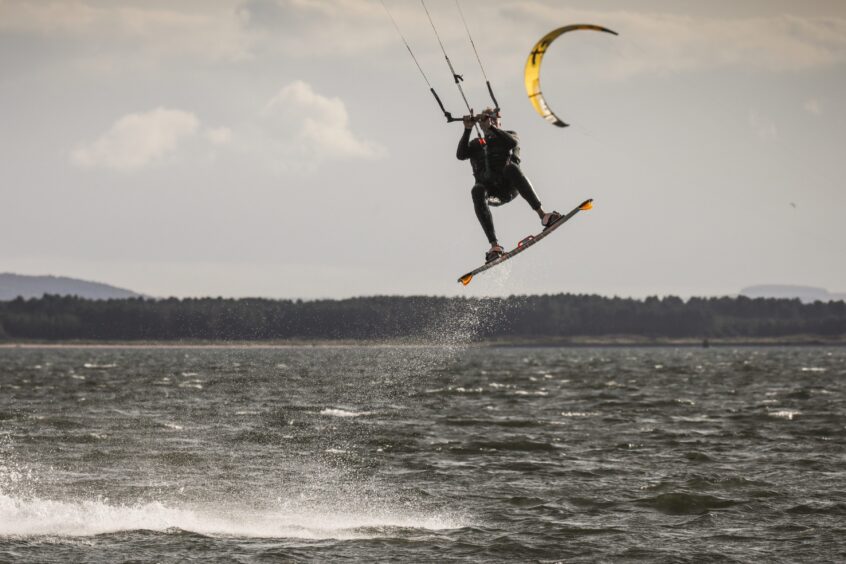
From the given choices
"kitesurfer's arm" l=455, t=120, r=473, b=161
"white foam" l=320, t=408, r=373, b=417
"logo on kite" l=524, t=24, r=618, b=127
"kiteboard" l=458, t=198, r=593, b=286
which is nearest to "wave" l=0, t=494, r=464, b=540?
"kiteboard" l=458, t=198, r=593, b=286

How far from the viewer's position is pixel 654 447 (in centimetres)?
3519

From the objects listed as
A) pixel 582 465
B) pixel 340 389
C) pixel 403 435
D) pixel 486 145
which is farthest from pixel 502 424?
pixel 340 389

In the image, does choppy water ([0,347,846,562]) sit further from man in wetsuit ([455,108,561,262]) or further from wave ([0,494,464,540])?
man in wetsuit ([455,108,561,262])

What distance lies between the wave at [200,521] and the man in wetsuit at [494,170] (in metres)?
6.12

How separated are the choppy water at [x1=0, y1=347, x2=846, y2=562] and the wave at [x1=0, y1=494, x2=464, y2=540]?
6 centimetres

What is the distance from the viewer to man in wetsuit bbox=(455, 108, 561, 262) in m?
18.9

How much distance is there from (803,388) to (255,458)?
49830 millimetres

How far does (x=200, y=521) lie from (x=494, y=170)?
9065 mm

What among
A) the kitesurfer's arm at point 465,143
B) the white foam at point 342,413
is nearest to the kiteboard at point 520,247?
the kitesurfer's arm at point 465,143

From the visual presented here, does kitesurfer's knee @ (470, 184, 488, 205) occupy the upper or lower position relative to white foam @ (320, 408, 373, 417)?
upper

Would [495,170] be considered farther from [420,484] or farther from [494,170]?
[420,484]

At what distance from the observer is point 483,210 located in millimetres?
19469

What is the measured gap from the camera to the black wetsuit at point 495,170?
19.0m

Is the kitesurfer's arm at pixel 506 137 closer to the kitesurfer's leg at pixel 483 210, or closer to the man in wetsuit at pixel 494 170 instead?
the man in wetsuit at pixel 494 170
